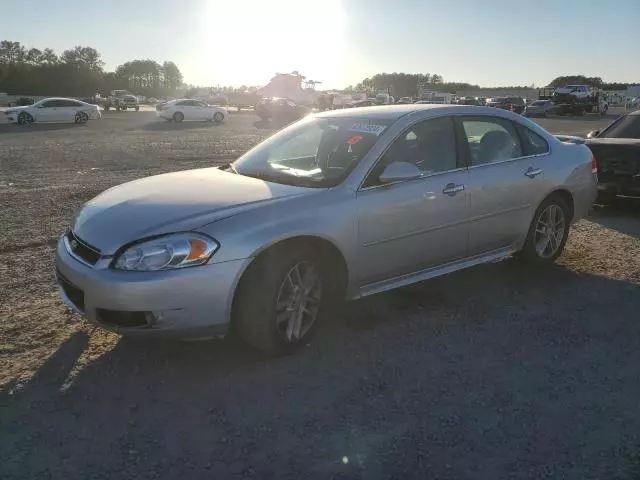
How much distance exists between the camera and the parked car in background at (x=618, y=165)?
804 cm

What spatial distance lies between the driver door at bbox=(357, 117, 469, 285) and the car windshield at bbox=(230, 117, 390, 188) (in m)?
0.21

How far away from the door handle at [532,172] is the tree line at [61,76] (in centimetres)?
9256

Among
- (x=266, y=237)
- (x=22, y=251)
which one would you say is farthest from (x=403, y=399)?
(x=22, y=251)

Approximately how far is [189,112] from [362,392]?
118ft

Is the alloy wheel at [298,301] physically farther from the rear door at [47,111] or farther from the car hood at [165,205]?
the rear door at [47,111]

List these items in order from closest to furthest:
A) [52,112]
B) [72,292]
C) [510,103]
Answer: [72,292] < [52,112] < [510,103]

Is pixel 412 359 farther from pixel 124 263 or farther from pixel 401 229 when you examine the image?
pixel 124 263

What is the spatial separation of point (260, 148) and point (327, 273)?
1.59m

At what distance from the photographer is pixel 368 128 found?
4.68 m

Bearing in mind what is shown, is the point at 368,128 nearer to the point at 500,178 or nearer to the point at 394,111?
the point at 394,111

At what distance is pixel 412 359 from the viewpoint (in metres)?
3.89

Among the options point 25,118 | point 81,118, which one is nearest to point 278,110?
point 81,118

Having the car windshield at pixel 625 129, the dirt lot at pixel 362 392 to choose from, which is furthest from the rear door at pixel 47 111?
the car windshield at pixel 625 129

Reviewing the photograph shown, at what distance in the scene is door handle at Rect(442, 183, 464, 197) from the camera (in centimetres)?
465
